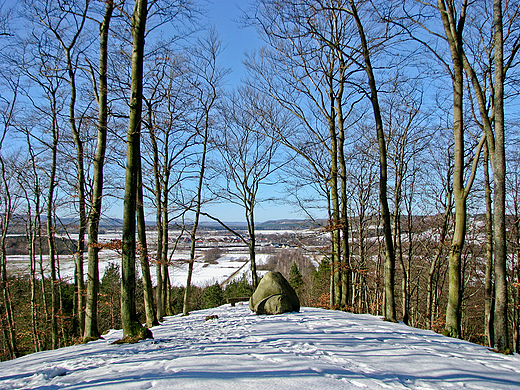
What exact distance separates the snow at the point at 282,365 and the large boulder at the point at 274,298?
9.87ft

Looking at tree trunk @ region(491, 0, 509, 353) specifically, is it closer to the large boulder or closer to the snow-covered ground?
the large boulder

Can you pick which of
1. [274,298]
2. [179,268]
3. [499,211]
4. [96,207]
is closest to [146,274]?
[179,268]

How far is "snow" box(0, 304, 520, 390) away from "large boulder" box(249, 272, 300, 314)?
301 cm

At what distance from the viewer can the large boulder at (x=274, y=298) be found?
24.7 feet

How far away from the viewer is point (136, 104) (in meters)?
Answer: 5.30

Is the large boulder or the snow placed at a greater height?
the snow

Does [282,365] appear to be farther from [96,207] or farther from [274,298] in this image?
[96,207]

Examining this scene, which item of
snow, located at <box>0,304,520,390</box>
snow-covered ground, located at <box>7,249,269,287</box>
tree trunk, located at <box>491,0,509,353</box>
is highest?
tree trunk, located at <box>491,0,509,353</box>

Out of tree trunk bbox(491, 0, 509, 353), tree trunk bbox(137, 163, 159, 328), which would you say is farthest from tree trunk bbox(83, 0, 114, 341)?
tree trunk bbox(491, 0, 509, 353)

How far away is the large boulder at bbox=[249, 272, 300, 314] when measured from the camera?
7.54 m

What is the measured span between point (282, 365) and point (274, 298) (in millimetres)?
4850

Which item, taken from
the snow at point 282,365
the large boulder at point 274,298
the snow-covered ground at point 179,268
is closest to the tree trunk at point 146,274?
the snow-covered ground at point 179,268

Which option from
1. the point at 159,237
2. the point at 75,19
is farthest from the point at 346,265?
the point at 75,19

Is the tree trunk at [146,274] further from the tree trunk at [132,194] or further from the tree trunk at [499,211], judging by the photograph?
the tree trunk at [499,211]
